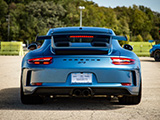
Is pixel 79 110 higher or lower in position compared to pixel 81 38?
lower

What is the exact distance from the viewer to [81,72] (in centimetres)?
587

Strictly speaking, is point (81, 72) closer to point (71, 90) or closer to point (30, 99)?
point (71, 90)

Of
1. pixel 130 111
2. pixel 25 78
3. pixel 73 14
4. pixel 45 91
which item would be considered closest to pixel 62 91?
pixel 45 91

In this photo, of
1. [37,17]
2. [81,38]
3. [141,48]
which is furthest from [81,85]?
[37,17]

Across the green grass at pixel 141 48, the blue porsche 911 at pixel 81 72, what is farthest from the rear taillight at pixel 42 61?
the green grass at pixel 141 48

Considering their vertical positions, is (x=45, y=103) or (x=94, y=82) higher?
(x=94, y=82)

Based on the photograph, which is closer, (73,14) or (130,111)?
(130,111)

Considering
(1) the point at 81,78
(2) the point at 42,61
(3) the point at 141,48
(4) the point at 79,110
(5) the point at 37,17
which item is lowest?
(3) the point at 141,48

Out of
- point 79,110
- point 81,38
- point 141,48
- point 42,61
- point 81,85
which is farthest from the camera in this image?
point 141,48

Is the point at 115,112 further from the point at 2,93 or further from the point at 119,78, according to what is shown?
the point at 2,93

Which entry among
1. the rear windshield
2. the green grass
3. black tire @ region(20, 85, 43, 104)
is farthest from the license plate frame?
the green grass

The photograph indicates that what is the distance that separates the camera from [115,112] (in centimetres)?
597

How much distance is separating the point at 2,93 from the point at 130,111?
3499 millimetres

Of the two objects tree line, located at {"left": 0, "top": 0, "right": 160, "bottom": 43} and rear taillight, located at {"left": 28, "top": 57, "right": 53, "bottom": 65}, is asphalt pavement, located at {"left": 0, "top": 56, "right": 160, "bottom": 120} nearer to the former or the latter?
rear taillight, located at {"left": 28, "top": 57, "right": 53, "bottom": 65}
